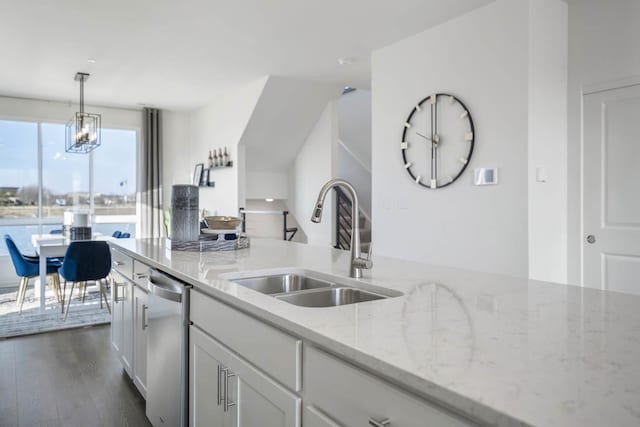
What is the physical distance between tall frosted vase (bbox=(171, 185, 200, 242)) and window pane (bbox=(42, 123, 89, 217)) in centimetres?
554

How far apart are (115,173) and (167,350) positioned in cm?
642

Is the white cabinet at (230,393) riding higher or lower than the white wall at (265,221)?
lower

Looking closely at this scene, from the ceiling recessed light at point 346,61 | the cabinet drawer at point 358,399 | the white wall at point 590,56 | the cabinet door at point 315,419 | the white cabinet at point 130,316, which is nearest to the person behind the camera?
the cabinet drawer at point 358,399

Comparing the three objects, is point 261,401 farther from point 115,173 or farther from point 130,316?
point 115,173

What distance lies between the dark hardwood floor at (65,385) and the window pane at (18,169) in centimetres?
369

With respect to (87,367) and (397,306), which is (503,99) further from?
(87,367)

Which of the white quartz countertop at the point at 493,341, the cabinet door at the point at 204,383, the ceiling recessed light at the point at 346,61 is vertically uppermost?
the ceiling recessed light at the point at 346,61

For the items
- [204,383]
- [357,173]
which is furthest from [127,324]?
[357,173]

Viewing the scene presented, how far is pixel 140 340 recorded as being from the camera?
8.75 ft

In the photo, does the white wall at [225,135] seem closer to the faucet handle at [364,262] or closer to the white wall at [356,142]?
the white wall at [356,142]

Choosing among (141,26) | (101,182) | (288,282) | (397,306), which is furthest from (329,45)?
(101,182)

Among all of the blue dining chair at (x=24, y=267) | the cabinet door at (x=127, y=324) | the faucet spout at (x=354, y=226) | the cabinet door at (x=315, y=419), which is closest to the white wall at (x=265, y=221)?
the blue dining chair at (x=24, y=267)

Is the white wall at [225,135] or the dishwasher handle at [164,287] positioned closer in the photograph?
the dishwasher handle at [164,287]

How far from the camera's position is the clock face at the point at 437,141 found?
12.8 feet
